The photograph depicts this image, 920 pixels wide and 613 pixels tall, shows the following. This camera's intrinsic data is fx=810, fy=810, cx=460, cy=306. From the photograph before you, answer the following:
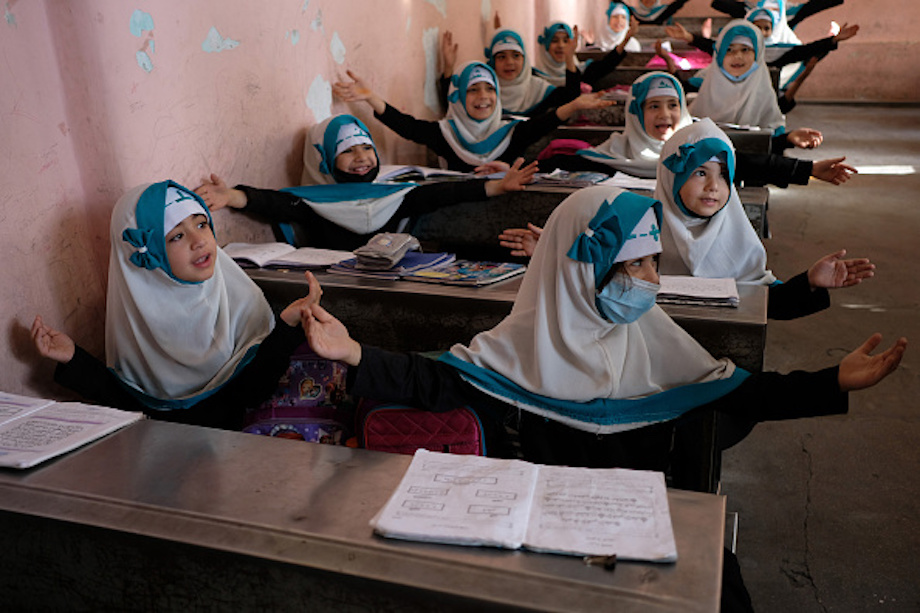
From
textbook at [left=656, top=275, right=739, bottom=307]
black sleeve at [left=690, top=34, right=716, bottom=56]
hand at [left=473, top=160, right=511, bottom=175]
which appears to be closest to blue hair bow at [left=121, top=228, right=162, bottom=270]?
textbook at [left=656, top=275, right=739, bottom=307]

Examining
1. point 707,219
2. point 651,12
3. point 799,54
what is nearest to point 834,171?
point 707,219

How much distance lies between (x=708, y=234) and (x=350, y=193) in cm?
156

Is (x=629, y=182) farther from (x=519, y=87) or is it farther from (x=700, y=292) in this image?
(x=519, y=87)

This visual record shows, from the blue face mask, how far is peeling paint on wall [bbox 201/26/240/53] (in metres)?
1.88

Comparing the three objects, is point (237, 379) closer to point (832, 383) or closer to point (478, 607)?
point (478, 607)

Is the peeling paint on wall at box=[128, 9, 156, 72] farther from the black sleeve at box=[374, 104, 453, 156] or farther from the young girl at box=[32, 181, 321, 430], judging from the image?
the black sleeve at box=[374, 104, 453, 156]

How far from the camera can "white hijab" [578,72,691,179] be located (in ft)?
13.5

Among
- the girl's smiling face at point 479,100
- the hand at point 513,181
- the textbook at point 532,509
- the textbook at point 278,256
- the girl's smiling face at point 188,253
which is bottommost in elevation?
the textbook at point 532,509

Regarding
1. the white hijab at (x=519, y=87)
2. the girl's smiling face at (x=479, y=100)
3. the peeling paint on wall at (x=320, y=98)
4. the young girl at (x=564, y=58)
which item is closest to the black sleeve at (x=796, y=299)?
the peeling paint on wall at (x=320, y=98)

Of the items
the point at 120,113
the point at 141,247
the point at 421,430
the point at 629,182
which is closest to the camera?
the point at 421,430

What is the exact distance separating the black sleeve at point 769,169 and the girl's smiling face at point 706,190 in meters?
1.06

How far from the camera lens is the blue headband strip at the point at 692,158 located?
2684 millimetres

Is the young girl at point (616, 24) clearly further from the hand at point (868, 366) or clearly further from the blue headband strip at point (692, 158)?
the hand at point (868, 366)

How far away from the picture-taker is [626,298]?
6.11ft
